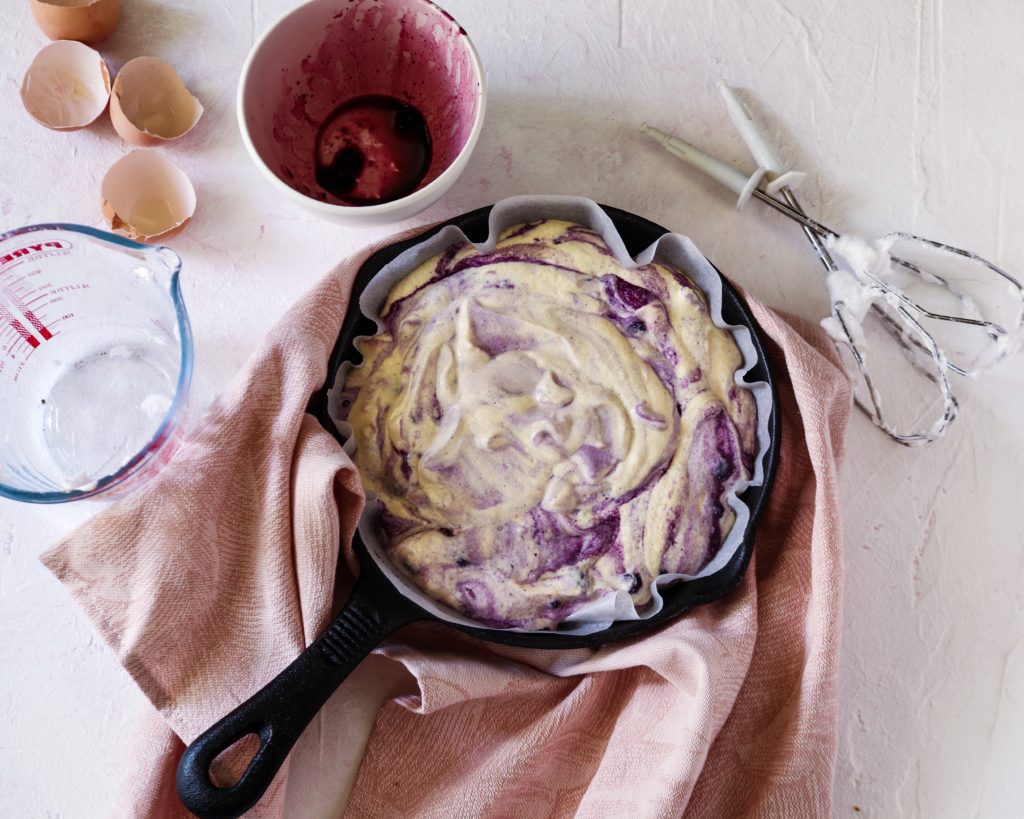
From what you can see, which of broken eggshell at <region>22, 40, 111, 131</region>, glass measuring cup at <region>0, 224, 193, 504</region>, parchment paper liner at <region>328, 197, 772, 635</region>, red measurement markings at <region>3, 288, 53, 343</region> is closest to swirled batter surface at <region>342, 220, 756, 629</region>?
parchment paper liner at <region>328, 197, 772, 635</region>

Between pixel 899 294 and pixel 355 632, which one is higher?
pixel 899 294

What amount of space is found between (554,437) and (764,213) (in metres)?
0.37

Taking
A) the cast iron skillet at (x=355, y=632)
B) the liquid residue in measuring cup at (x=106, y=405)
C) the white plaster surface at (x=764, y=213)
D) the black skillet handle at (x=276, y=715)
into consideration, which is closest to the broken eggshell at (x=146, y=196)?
the white plaster surface at (x=764, y=213)

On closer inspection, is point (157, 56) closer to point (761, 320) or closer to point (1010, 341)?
point (761, 320)

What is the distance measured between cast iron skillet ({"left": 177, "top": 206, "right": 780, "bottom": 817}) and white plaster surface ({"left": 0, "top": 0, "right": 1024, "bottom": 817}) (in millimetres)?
130

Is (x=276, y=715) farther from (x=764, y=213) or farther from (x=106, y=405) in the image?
(x=764, y=213)

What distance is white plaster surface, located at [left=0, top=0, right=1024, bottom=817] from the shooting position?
988mm

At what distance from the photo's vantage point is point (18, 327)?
97cm

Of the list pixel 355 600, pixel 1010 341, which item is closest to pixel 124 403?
pixel 355 600

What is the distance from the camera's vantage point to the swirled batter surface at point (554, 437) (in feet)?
2.90

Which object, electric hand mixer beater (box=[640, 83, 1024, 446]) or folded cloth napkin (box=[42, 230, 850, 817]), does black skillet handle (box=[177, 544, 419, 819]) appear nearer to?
folded cloth napkin (box=[42, 230, 850, 817])

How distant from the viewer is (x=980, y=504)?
103cm

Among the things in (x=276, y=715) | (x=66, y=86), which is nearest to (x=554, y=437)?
(x=276, y=715)

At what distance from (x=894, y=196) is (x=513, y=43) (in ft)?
1.49
